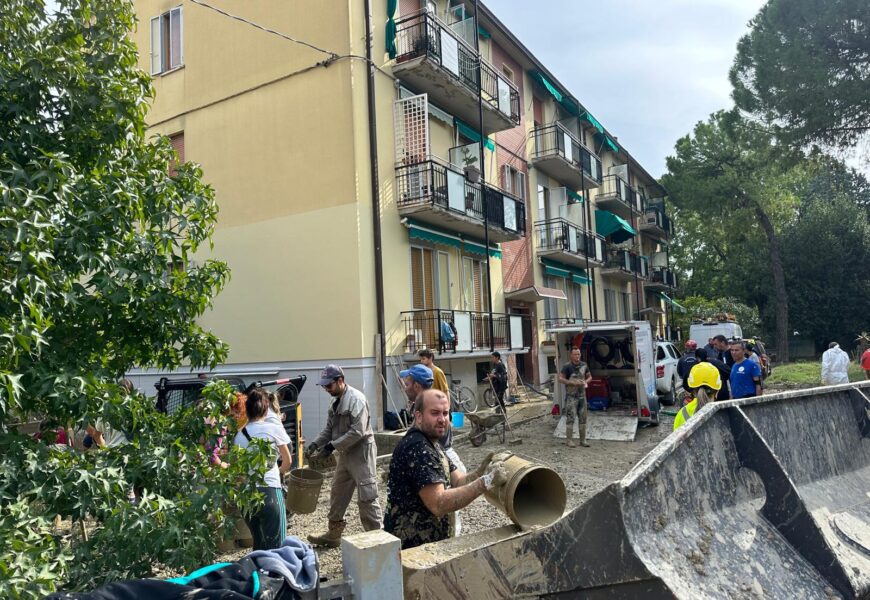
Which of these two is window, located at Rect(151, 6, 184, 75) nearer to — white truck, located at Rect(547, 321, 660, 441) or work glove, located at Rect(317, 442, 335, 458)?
white truck, located at Rect(547, 321, 660, 441)

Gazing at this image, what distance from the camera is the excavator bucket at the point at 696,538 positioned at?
226 cm

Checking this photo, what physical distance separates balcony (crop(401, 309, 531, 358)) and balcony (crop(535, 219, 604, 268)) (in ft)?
18.3

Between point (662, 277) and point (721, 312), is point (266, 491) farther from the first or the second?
point (721, 312)

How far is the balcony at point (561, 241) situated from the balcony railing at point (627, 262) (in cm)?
509

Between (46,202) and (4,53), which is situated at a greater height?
(4,53)

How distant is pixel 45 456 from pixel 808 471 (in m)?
3.84

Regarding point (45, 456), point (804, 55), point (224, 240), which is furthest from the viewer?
point (804, 55)

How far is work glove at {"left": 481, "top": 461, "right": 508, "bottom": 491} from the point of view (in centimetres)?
278

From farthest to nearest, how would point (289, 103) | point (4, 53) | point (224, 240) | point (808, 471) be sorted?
1. point (224, 240)
2. point (289, 103)
3. point (808, 471)
4. point (4, 53)

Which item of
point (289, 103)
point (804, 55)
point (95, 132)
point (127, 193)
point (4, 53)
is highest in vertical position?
point (804, 55)

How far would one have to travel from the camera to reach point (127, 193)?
3.14m

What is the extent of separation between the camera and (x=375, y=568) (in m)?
2.27

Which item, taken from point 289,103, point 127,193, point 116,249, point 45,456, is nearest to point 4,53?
point 127,193

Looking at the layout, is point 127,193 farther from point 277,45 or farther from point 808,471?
point 277,45
